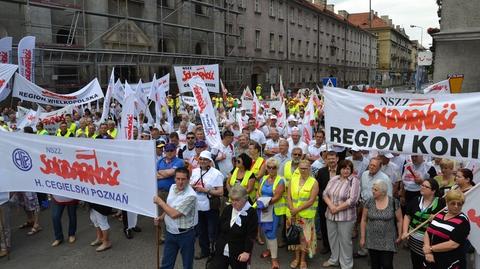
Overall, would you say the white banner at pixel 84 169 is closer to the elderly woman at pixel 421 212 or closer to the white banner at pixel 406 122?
the white banner at pixel 406 122

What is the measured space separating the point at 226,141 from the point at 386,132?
3.24m

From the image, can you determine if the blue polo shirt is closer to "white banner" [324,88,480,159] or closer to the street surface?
the street surface

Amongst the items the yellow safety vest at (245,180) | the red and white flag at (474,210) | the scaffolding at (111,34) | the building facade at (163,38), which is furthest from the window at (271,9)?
the red and white flag at (474,210)

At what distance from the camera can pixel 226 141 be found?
7.81 meters

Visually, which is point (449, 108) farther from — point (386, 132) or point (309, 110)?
point (309, 110)

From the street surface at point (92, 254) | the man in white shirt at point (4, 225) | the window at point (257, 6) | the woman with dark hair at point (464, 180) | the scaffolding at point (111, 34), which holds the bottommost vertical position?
the street surface at point (92, 254)

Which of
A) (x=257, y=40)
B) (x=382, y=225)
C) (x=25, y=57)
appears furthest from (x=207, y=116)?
(x=257, y=40)

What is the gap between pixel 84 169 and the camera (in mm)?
5637

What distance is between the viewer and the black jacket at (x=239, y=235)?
436cm

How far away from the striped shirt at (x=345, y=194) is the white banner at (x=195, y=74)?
779cm

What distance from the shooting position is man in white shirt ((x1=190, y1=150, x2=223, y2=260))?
5680 millimetres

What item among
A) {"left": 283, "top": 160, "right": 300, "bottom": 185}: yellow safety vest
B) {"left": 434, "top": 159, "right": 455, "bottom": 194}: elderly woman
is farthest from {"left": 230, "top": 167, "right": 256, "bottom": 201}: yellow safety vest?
{"left": 434, "top": 159, "right": 455, "bottom": 194}: elderly woman

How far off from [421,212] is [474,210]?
529 mm

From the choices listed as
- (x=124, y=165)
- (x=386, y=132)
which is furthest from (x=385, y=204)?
(x=124, y=165)
